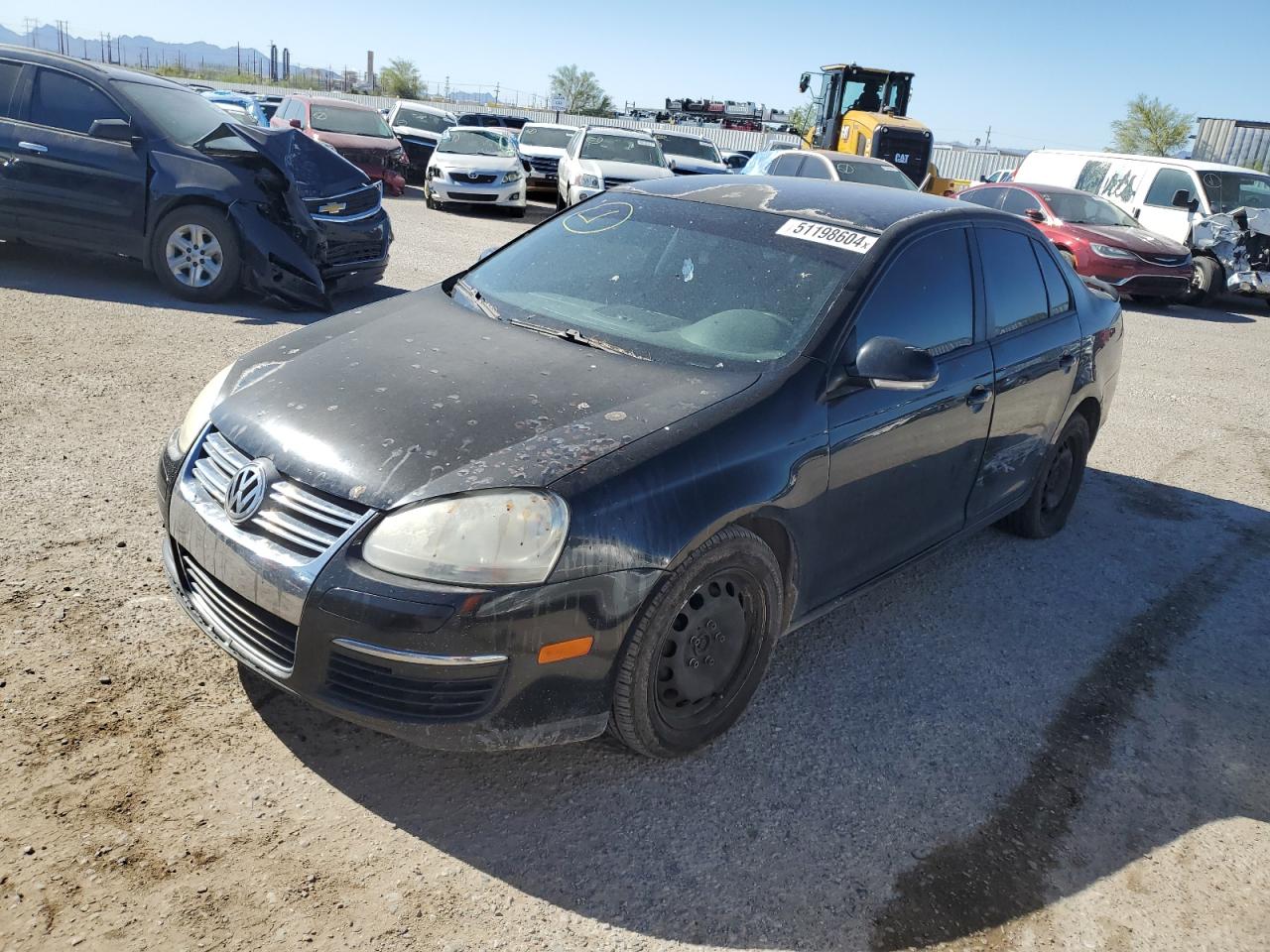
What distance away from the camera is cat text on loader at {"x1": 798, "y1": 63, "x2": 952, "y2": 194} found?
2100cm

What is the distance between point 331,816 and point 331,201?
6861 mm

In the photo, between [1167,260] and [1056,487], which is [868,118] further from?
[1056,487]

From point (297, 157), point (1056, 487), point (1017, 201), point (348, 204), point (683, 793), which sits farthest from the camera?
point (1017, 201)

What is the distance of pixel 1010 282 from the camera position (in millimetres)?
4277

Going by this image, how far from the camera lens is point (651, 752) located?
9.47 feet

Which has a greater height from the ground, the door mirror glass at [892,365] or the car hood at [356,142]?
the car hood at [356,142]

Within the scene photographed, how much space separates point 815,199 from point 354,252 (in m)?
5.51

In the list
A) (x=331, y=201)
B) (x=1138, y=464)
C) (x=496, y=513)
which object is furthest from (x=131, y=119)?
(x=1138, y=464)

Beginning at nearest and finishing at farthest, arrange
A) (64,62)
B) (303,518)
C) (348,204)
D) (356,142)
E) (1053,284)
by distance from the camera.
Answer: (303,518) < (1053,284) < (64,62) < (348,204) < (356,142)

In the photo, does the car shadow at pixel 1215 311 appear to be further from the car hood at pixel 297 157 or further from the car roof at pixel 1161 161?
the car hood at pixel 297 157

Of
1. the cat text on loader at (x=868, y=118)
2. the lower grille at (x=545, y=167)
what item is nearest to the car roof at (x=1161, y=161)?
the cat text on loader at (x=868, y=118)

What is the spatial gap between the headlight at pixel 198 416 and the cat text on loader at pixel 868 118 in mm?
19667

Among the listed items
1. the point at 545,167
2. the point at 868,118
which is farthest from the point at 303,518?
the point at 868,118

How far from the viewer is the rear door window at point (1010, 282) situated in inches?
162
